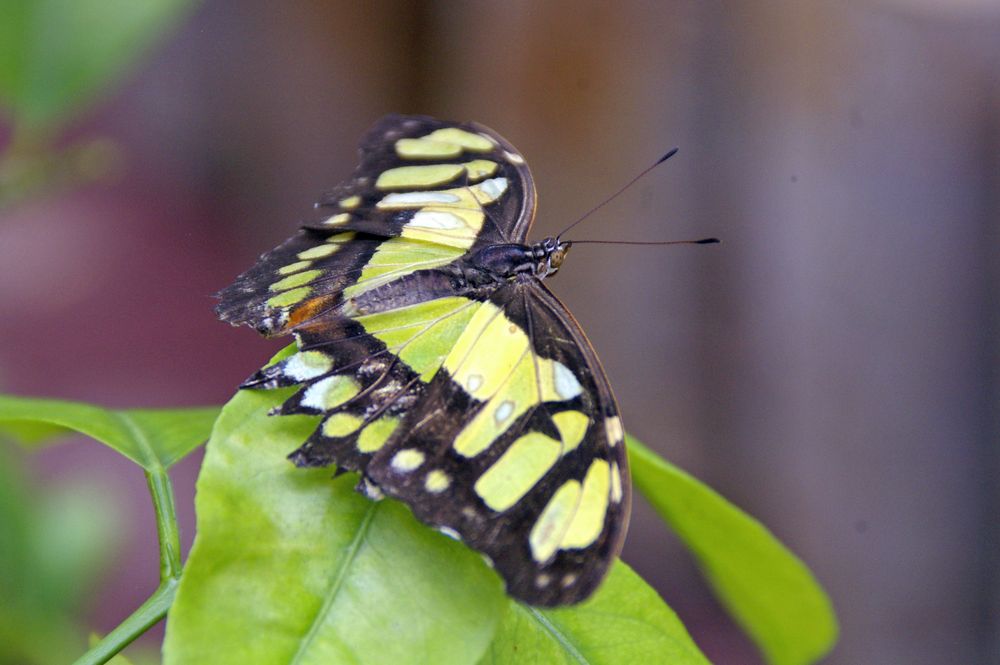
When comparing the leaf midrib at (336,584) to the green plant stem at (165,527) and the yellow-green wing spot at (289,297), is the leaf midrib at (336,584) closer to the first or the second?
the green plant stem at (165,527)

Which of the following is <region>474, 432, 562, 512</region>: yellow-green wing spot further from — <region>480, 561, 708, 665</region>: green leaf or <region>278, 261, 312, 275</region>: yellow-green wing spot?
<region>278, 261, 312, 275</region>: yellow-green wing spot

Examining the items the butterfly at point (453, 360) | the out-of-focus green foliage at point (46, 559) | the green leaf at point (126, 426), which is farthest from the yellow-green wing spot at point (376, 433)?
the out-of-focus green foliage at point (46, 559)

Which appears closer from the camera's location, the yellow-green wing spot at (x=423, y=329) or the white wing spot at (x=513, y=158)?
the yellow-green wing spot at (x=423, y=329)

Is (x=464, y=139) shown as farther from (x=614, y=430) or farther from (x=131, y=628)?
(x=131, y=628)

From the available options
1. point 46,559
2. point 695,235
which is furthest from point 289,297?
point 695,235

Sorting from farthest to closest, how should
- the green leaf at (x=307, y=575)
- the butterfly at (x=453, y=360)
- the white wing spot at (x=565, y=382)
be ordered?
the white wing spot at (x=565, y=382) < the butterfly at (x=453, y=360) < the green leaf at (x=307, y=575)

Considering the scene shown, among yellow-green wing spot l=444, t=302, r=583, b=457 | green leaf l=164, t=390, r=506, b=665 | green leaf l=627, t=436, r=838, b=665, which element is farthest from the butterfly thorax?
green leaf l=164, t=390, r=506, b=665

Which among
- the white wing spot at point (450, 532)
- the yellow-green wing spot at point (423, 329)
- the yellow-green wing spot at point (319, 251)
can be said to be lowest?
the white wing spot at point (450, 532)
